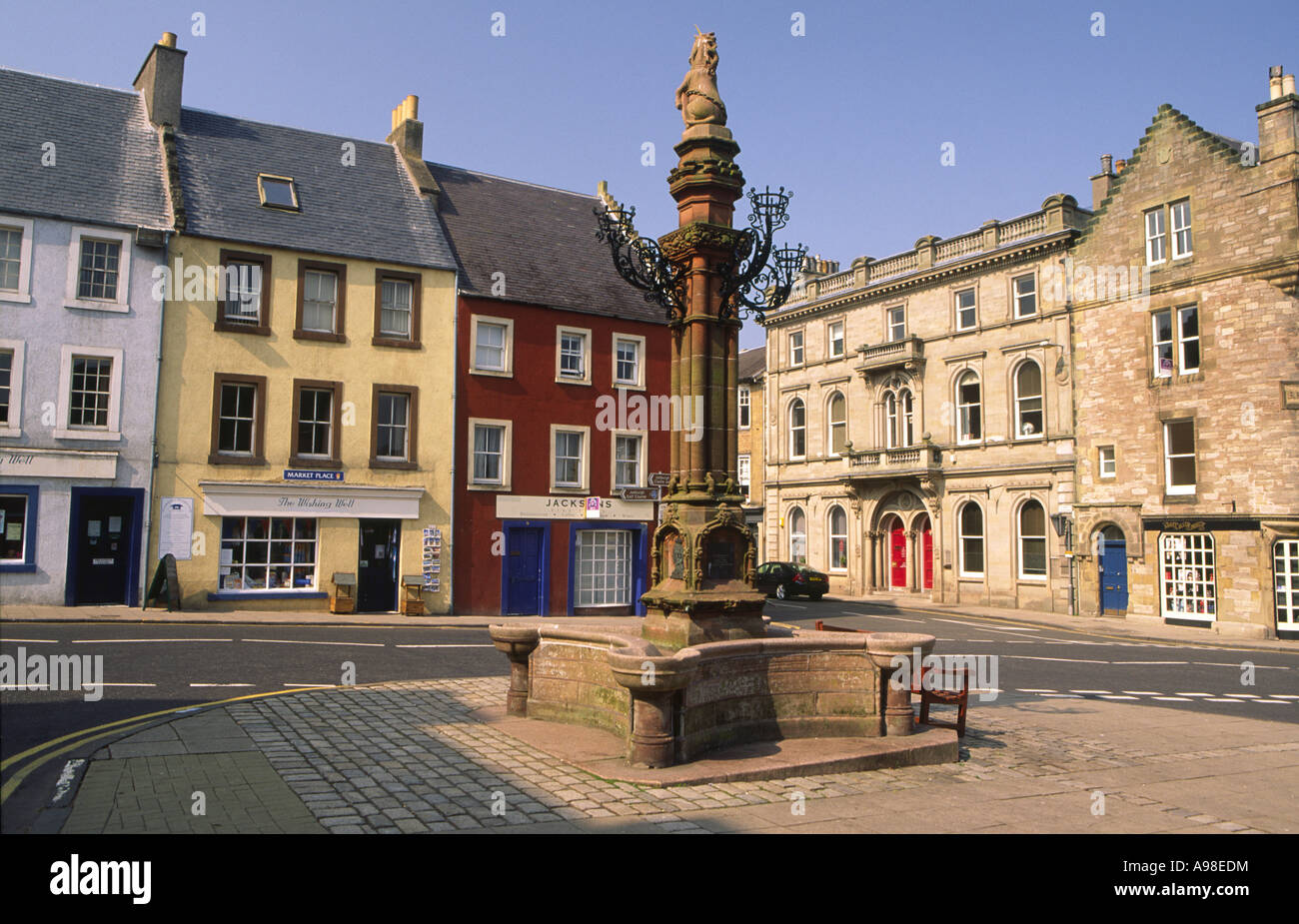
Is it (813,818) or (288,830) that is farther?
(813,818)

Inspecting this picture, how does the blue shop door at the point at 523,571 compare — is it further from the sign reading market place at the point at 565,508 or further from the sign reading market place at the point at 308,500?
the sign reading market place at the point at 308,500

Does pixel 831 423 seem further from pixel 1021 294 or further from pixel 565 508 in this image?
pixel 565 508

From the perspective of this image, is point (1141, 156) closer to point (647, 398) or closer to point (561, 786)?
point (647, 398)

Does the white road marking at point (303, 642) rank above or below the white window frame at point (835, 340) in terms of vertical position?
below

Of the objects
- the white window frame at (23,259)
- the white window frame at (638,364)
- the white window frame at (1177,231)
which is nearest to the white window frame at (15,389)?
the white window frame at (23,259)

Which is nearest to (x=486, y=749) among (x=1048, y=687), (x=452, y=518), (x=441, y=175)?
(x=1048, y=687)

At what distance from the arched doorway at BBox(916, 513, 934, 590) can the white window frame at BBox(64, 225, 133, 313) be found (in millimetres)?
27960

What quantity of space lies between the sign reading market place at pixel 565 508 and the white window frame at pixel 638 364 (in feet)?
12.0

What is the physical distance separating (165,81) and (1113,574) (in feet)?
104

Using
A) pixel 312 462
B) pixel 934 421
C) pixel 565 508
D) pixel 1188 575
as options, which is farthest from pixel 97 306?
pixel 1188 575

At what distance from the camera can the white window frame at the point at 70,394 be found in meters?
21.9

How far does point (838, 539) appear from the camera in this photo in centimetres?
4012

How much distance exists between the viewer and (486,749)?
8.81 meters

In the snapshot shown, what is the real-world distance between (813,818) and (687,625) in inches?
123
